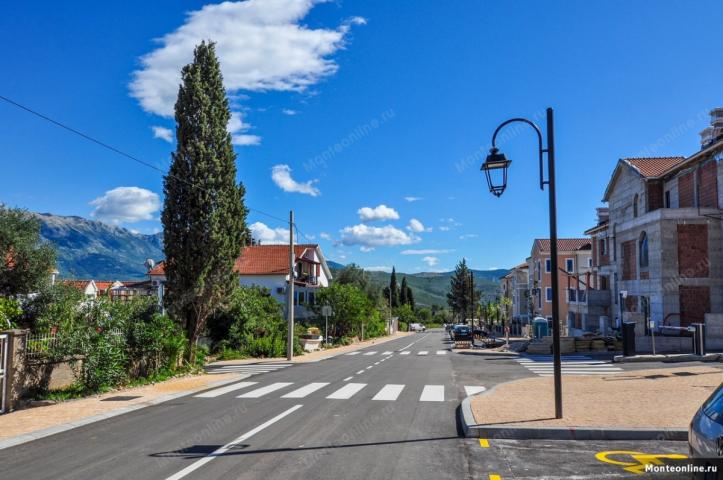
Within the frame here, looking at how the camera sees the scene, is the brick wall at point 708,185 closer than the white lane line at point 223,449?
No

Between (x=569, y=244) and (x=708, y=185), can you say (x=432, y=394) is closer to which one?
(x=708, y=185)

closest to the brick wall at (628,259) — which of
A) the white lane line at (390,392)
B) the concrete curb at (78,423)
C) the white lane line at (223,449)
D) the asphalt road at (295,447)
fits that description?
the white lane line at (390,392)

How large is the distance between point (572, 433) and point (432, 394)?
18.3 feet

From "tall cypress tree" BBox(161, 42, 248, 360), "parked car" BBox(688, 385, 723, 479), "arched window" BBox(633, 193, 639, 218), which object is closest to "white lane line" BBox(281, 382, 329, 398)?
"tall cypress tree" BBox(161, 42, 248, 360)

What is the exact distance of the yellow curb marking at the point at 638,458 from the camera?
669cm

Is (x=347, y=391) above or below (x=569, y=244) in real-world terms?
below

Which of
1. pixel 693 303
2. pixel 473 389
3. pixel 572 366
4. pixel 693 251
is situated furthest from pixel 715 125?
pixel 473 389

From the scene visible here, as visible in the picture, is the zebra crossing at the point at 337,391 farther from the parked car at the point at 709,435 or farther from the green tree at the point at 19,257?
the green tree at the point at 19,257

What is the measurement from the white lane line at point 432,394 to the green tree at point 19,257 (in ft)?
56.8

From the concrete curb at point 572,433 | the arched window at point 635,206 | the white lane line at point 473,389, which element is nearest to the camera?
the concrete curb at point 572,433

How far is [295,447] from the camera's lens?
795 cm

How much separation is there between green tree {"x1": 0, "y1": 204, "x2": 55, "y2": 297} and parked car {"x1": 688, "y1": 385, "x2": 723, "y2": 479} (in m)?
24.1

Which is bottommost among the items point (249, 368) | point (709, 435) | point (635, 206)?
point (249, 368)

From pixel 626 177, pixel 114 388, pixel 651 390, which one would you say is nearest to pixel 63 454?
pixel 114 388
